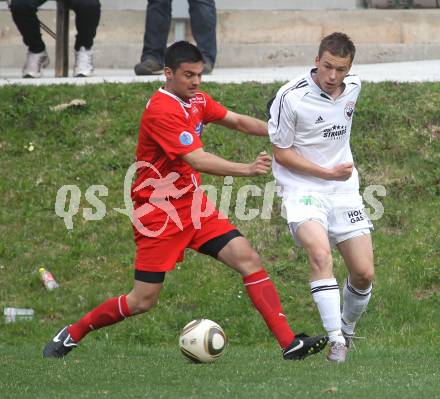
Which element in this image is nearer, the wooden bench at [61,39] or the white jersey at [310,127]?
the white jersey at [310,127]

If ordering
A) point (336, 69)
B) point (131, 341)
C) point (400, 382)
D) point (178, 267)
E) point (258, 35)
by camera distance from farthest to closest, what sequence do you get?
point (258, 35), point (178, 267), point (131, 341), point (336, 69), point (400, 382)

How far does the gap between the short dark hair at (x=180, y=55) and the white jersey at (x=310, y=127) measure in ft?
2.00

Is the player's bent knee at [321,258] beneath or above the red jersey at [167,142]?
beneath

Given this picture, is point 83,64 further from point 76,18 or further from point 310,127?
point 310,127

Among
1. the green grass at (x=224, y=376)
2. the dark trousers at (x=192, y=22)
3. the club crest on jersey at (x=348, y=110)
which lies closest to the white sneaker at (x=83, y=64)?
the dark trousers at (x=192, y=22)

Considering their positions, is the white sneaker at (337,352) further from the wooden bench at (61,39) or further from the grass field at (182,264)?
the wooden bench at (61,39)

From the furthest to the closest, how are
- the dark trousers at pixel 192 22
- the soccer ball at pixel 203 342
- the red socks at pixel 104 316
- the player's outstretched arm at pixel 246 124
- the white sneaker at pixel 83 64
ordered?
the white sneaker at pixel 83 64
the dark trousers at pixel 192 22
the player's outstretched arm at pixel 246 124
the red socks at pixel 104 316
the soccer ball at pixel 203 342

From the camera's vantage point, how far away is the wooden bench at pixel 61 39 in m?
15.4

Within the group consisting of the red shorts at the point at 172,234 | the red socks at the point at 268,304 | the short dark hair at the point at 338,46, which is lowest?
the red socks at the point at 268,304

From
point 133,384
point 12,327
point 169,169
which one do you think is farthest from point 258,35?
point 133,384

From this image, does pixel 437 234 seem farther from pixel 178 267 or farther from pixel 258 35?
pixel 258 35

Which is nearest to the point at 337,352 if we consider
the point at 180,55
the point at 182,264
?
the point at 180,55

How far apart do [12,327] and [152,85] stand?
153 inches

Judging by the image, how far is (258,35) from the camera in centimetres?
1722
